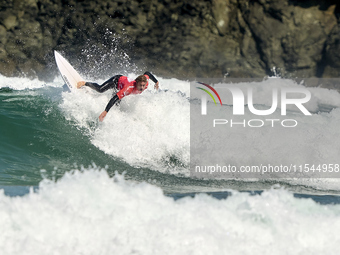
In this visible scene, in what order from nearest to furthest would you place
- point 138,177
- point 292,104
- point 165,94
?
point 138,177
point 165,94
point 292,104

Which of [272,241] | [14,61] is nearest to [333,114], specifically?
[272,241]

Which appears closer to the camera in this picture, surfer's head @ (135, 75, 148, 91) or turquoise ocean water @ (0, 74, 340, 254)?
turquoise ocean water @ (0, 74, 340, 254)

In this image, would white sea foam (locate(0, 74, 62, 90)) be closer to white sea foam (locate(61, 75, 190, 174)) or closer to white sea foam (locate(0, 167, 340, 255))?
white sea foam (locate(61, 75, 190, 174))

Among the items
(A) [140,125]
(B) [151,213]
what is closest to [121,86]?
(A) [140,125]

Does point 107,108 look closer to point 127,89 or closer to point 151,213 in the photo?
point 127,89

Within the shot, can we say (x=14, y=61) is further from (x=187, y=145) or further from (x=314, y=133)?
(x=314, y=133)

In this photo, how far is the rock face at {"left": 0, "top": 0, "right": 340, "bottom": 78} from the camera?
473 inches

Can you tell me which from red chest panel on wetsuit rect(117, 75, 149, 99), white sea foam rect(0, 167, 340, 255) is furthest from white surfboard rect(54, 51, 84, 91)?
white sea foam rect(0, 167, 340, 255)

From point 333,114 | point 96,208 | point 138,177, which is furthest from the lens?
point 333,114

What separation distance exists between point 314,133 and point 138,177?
3024mm

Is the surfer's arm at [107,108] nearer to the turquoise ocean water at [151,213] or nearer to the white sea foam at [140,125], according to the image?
the white sea foam at [140,125]

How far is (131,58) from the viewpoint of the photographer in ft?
41.7

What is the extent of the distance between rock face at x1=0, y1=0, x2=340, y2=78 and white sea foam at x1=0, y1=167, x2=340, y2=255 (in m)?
9.89

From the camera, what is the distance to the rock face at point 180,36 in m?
12.0
